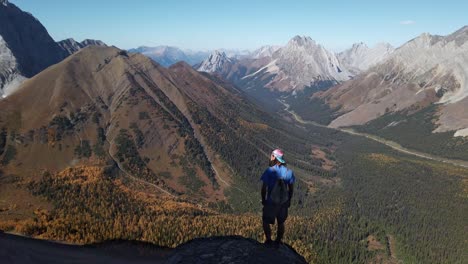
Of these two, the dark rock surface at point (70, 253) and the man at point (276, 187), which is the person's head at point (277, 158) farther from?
the dark rock surface at point (70, 253)

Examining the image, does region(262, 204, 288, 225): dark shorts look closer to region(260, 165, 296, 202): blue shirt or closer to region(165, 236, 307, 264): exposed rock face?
region(260, 165, 296, 202): blue shirt

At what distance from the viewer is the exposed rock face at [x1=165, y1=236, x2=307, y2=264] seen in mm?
30000

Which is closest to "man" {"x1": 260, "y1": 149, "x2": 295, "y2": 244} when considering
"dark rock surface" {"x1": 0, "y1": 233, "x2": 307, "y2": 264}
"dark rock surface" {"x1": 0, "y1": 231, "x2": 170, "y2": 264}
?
"dark rock surface" {"x1": 0, "y1": 233, "x2": 307, "y2": 264}

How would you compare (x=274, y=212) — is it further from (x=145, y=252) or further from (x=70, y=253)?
(x=145, y=252)

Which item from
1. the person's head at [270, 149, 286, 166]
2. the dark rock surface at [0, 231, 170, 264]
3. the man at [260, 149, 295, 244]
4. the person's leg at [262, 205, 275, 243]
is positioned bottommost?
the dark rock surface at [0, 231, 170, 264]

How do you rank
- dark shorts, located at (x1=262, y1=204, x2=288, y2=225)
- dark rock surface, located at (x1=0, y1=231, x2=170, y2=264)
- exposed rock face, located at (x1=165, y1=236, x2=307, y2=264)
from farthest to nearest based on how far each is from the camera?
dark rock surface, located at (x1=0, y1=231, x2=170, y2=264)
dark shorts, located at (x1=262, y1=204, x2=288, y2=225)
exposed rock face, located at (x1=165, y1=236, x2=307, y2=264)

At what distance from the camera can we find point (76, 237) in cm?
11031

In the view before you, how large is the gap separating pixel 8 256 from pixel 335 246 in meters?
129

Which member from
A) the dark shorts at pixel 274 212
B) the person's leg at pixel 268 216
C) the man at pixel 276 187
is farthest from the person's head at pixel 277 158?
the person's leg at pixel 268 216

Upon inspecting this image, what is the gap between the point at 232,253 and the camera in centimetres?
3105

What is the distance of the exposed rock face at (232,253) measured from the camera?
98.4ft

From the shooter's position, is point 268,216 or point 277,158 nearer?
point 277,158

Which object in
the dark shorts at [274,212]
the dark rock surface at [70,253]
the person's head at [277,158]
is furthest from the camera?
the dark rock surface at [70,253]

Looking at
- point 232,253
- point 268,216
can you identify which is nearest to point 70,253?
point 232,253
